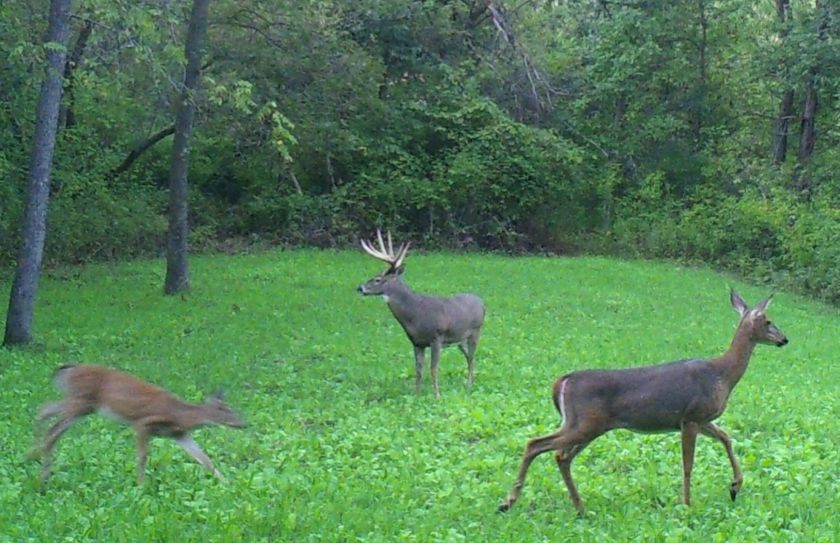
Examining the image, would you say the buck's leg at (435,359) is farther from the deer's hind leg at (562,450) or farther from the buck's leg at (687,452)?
the buck's leg at (687,452)

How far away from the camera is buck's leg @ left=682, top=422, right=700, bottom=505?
7656mm

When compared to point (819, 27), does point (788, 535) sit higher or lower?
lower

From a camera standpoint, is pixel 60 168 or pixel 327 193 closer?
pixel 60 168

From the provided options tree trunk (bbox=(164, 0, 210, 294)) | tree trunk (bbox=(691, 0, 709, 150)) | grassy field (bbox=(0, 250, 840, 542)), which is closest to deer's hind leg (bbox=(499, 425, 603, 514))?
grassy field (bbox=(0, 250, 840, 542))

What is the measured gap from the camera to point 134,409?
27.0 feet

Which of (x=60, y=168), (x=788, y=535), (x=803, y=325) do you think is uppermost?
(x=60, y=168)

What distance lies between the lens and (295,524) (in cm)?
700

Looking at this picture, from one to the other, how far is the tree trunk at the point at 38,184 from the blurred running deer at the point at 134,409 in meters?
6.87

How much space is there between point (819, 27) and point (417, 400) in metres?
22.0

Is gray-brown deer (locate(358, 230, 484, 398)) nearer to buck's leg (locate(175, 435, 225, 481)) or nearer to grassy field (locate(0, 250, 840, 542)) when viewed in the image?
grassy field (locate(0, 250, 840, 542))

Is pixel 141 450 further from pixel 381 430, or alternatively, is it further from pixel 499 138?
pixel 499 138

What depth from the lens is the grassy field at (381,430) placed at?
7215 mm

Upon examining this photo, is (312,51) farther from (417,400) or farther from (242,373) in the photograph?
(417,400)

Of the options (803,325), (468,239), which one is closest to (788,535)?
(803,325)
